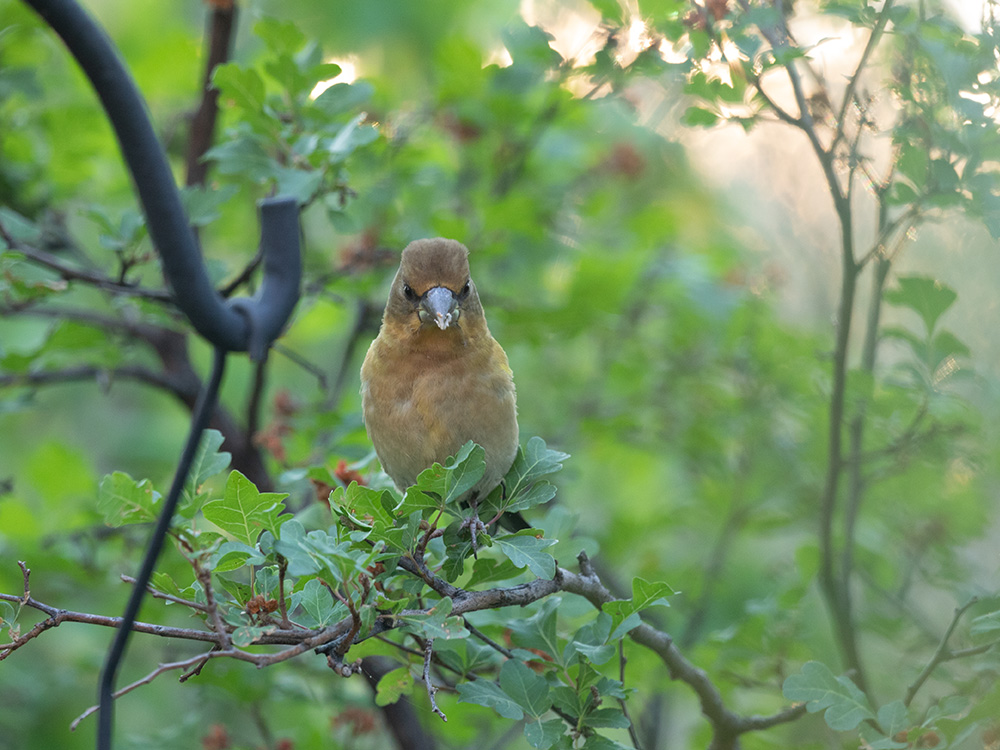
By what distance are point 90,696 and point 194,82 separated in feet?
7.81

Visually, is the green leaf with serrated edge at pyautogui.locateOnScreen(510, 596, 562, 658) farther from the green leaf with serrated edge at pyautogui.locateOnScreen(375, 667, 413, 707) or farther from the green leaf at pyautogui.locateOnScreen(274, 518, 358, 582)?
the green leaf at pyautogui.locateOnScreen(274, 518, 358, 582)

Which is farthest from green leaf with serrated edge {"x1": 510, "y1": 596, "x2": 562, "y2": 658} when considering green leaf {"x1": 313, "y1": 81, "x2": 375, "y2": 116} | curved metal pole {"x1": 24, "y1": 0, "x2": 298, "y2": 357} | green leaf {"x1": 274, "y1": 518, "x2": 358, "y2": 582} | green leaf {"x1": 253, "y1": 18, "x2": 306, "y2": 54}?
green leaf {"x1": 253, "y1": 18, "x2": 306, "y2": 54}

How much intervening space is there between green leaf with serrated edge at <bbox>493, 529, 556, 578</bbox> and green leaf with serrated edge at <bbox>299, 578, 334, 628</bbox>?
254 mm

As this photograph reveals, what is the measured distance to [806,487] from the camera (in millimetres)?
3180

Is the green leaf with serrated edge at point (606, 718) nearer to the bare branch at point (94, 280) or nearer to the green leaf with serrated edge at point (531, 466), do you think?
the green leaf with serrated edge at point (531, 466)

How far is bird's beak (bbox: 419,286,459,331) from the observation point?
5.41 ft

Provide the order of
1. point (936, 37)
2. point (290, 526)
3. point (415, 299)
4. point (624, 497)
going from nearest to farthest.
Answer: point (290, 526) → point (415, 299) → point (936, 37) → point (624, 497)

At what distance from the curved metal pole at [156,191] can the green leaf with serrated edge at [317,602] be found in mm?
427

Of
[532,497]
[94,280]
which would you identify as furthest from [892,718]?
[94,280]

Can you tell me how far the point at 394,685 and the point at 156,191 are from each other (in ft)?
2.88

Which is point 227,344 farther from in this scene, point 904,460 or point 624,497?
point 624,497

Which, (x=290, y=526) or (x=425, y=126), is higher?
(x=425, y=126)

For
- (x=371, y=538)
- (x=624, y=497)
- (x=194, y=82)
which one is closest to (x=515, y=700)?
(x=371, y=538)

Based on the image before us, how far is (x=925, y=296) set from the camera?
76.6 inches
